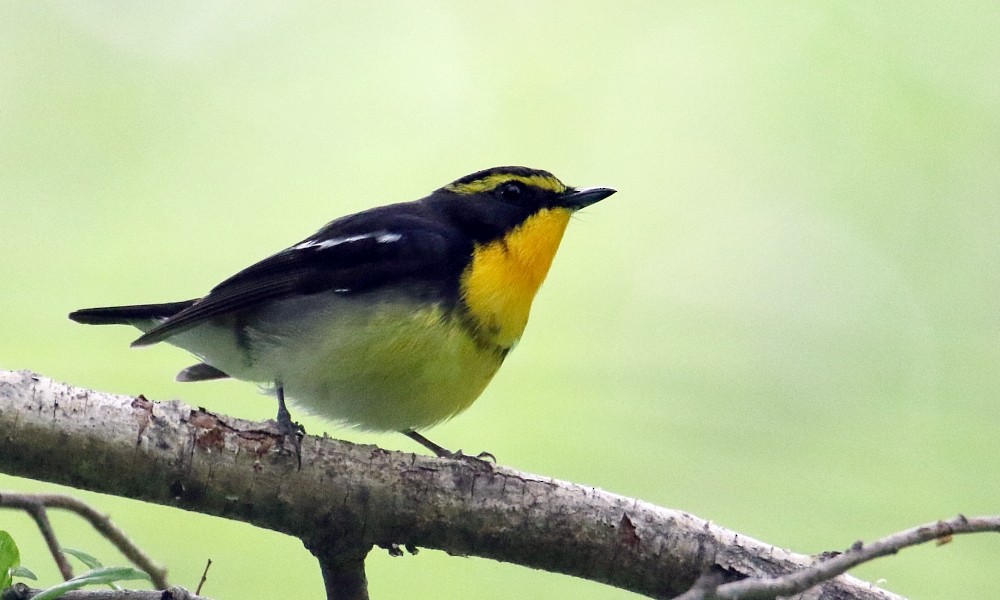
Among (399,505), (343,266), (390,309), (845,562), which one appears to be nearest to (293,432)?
(399,505)

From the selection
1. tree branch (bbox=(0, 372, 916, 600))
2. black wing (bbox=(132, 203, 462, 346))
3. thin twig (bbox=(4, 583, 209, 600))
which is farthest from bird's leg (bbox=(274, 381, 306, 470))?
black wing (bbox=(132, 203, 462, 346))

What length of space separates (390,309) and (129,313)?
54.5 inches

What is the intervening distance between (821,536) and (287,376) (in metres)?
2.80

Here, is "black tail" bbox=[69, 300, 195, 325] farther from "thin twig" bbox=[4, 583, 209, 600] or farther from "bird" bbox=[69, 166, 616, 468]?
"thin twig" bbox=[4, 583, 209, 600]

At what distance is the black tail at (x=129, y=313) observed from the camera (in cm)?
461

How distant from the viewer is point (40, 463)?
3.06 meters

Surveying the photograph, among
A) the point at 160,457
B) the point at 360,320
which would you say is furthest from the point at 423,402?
the point at 160,457

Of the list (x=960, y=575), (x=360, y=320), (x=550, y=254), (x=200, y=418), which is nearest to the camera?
(x=200, y=418)

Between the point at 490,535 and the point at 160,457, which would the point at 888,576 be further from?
the point at 160,457

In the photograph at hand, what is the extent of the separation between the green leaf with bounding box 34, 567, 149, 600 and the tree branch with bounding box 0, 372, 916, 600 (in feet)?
1.26

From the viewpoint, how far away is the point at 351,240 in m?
4.60

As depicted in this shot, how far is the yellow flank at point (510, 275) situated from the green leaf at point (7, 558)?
2015mm

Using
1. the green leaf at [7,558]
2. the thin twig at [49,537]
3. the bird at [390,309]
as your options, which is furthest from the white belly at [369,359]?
the green leaf at [7,558]

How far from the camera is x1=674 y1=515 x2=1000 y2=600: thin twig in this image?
221cm
